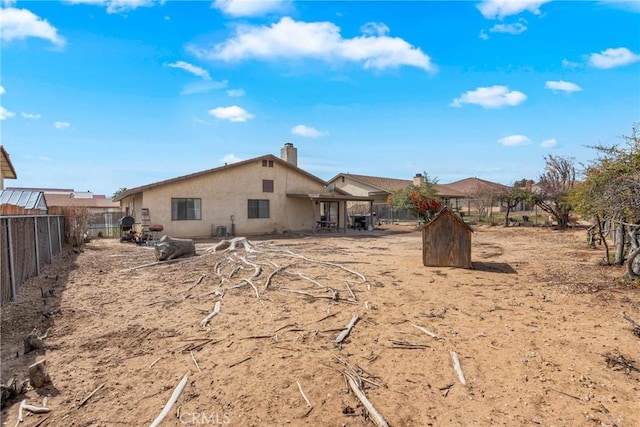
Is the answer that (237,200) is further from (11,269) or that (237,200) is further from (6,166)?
(11,269)

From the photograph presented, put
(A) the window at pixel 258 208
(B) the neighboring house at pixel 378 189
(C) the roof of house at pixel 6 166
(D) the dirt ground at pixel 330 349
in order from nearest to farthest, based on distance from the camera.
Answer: (D) the dirt ground at pixel 330 349 < (C) the roof of house at pixel 6 166 < (A) the window at pixel 258 208 < (B) the neighboring house at pixel 378 189

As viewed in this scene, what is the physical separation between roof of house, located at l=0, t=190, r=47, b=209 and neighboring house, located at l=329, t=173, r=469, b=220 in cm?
2147

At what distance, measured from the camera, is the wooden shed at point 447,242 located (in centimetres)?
860

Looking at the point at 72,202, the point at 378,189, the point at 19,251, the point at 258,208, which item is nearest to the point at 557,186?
the point at 378,189

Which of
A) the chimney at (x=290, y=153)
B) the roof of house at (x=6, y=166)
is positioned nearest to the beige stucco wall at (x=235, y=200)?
the chimney at (x=290, y=153)

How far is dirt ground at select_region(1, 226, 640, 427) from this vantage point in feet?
9.85

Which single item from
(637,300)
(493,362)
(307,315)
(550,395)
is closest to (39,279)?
(307,315)

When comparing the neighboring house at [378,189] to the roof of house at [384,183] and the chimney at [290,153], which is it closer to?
the roof of house at [384,183]

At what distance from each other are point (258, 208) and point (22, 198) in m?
10.5

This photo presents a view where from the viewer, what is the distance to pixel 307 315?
5.29 metres

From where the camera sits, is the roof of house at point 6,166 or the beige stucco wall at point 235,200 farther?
the beige stucco wall at point 235,200

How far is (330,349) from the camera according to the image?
4105 mm

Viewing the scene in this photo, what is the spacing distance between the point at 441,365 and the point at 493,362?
0.58 meters

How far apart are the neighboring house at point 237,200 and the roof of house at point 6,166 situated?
4370 millimetres
